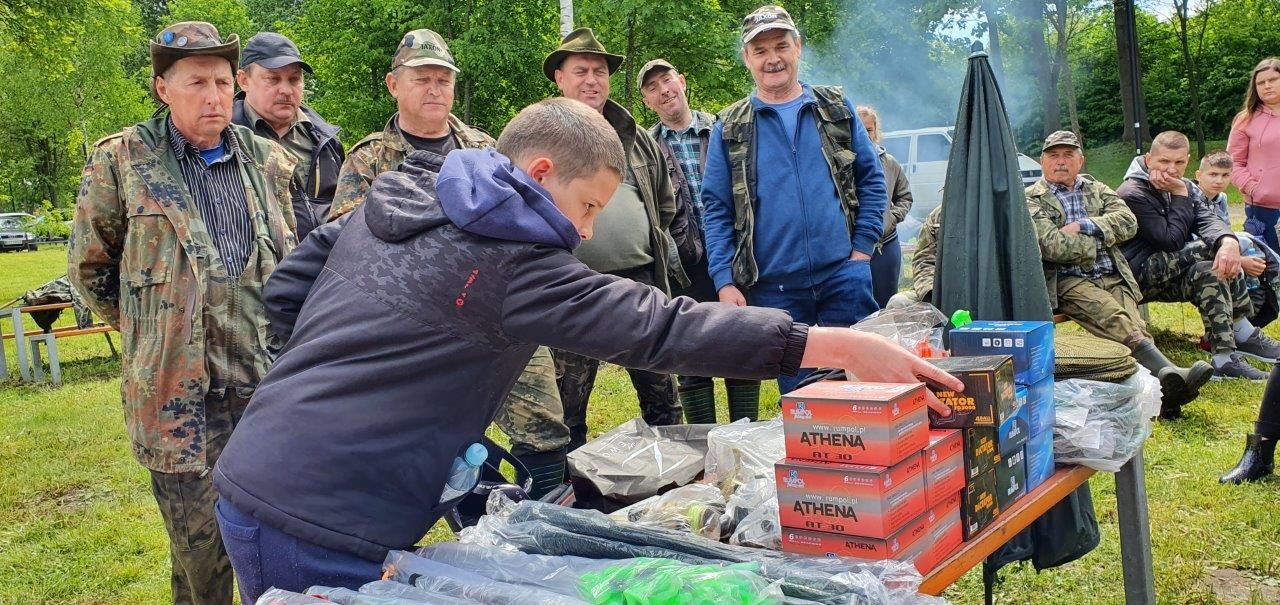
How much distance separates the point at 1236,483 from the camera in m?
4.50

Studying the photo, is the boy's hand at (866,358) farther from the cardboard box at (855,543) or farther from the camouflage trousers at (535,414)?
the camouflage trousers at (535,414)

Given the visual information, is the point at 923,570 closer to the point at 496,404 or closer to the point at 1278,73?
the point at 496,404

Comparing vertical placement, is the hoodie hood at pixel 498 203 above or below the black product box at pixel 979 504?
above

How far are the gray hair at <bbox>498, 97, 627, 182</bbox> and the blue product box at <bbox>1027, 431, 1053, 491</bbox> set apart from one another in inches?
48.9

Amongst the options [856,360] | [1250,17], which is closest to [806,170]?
[856,360]

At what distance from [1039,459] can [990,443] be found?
1.21 feet

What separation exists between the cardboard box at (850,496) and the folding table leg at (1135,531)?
4.39 feet

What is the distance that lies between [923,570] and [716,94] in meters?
15.7

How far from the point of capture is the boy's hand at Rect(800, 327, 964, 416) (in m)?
1.80

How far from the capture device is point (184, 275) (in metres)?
3.03

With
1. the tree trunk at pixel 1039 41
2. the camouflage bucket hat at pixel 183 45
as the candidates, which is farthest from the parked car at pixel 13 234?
the camouflage bucket hat at pixel 183 45

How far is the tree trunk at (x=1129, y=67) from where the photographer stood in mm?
11672

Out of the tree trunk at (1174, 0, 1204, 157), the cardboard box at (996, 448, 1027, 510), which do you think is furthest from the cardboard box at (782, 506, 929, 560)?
the tree trunk at (1174, 0, 1204, 157)

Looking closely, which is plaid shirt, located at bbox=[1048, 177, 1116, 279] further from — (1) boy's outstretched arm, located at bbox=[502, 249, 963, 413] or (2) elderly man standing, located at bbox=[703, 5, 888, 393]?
(1) boy's outstretched arm, located at bbox=[502, 249, 963, 413]
